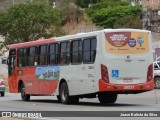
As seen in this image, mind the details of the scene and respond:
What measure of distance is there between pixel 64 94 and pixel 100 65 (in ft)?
10.9

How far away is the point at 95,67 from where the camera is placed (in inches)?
923

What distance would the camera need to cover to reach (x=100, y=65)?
2327 centimetres

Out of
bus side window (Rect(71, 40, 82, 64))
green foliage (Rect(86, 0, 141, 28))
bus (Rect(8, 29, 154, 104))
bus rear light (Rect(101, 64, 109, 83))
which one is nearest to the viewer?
bus rear light (Rect(101, 64, 109, 83))

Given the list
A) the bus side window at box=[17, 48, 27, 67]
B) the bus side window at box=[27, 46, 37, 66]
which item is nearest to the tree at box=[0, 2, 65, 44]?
the bus side window at box=[17, 48, 27, 67]

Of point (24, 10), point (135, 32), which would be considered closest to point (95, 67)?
point (135, 32)

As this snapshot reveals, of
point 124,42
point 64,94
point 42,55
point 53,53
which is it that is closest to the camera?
point 124,42

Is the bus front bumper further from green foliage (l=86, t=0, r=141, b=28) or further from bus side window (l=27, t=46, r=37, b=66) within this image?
green foliage (l=86, t=0, r=141, b=28)

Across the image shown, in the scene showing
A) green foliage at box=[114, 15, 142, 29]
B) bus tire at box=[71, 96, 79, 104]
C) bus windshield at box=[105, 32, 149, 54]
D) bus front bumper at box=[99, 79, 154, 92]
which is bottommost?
bus tire at box=[71, 96, 79, 104]

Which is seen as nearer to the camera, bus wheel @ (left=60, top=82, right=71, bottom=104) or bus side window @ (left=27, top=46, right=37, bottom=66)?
bus wheel @ (left=60, top=82, right=71, bottom=104)

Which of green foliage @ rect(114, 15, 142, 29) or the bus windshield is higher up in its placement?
green foliage @ rect(114, 15, 142, 29)

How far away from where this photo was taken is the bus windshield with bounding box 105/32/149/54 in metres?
23.5

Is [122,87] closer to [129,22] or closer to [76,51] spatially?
[76,51]

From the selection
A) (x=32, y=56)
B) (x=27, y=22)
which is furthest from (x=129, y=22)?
(x=32, y=56)

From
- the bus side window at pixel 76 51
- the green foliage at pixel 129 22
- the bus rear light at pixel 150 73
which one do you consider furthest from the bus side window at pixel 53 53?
the green foliage at pixel 129 22
